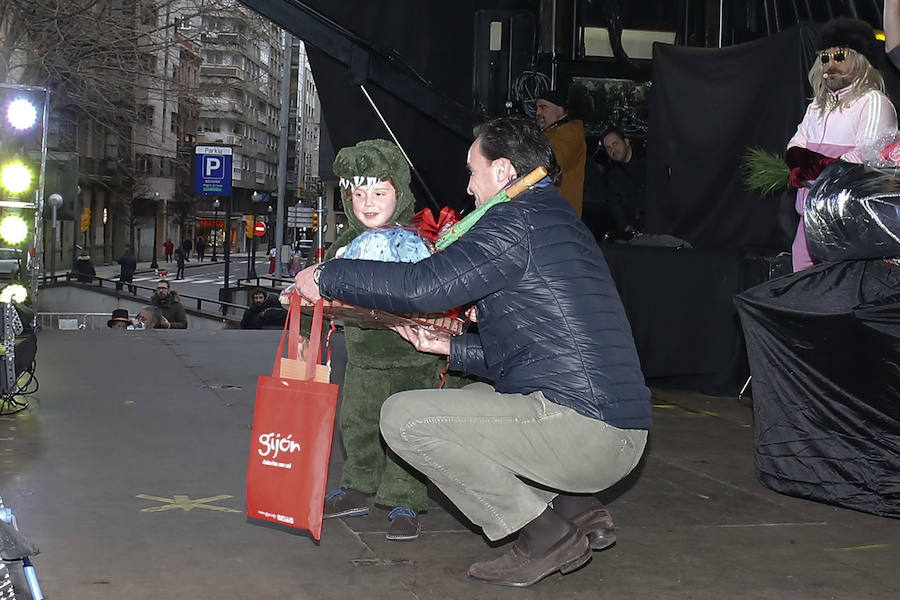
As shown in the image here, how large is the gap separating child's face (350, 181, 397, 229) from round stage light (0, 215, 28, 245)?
500 cm

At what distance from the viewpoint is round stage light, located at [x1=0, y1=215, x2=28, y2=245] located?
849 centimetres

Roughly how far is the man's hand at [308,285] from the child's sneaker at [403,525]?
45.8 inches

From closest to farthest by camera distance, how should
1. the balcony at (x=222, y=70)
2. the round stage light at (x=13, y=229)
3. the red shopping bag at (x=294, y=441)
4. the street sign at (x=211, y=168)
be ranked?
the red shopping bag at (x=294, y=441), the round stage light at (x=13, y=229), the street sign at (x=211, y=168), the balcony at (x=222, y=70)

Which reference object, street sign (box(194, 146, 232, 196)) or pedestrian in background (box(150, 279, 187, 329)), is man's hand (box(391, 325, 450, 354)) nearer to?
pedestrian in background (box(150, 279, 187, 329))

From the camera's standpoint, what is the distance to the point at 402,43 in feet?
35.2

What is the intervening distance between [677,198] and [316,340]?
5.93 m

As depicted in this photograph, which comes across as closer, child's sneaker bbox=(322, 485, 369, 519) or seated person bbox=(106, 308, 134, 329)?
child's sneaker bbox=(322, 485, 369, 519)

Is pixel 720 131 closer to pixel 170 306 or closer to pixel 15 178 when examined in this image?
pixel 15 178

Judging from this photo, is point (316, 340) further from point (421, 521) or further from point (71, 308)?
point (71, 308)

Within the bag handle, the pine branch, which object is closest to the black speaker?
the pine branch

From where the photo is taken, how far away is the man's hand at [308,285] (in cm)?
366

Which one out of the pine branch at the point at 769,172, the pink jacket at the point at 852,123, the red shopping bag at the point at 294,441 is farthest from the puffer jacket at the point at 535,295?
the pine branch at the point at 769,172

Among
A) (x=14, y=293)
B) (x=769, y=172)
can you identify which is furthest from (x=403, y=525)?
(x=14, y=293)

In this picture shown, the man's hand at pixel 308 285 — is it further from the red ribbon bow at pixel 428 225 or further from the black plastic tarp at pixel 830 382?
the black plastic tarp at pixel 830 382
